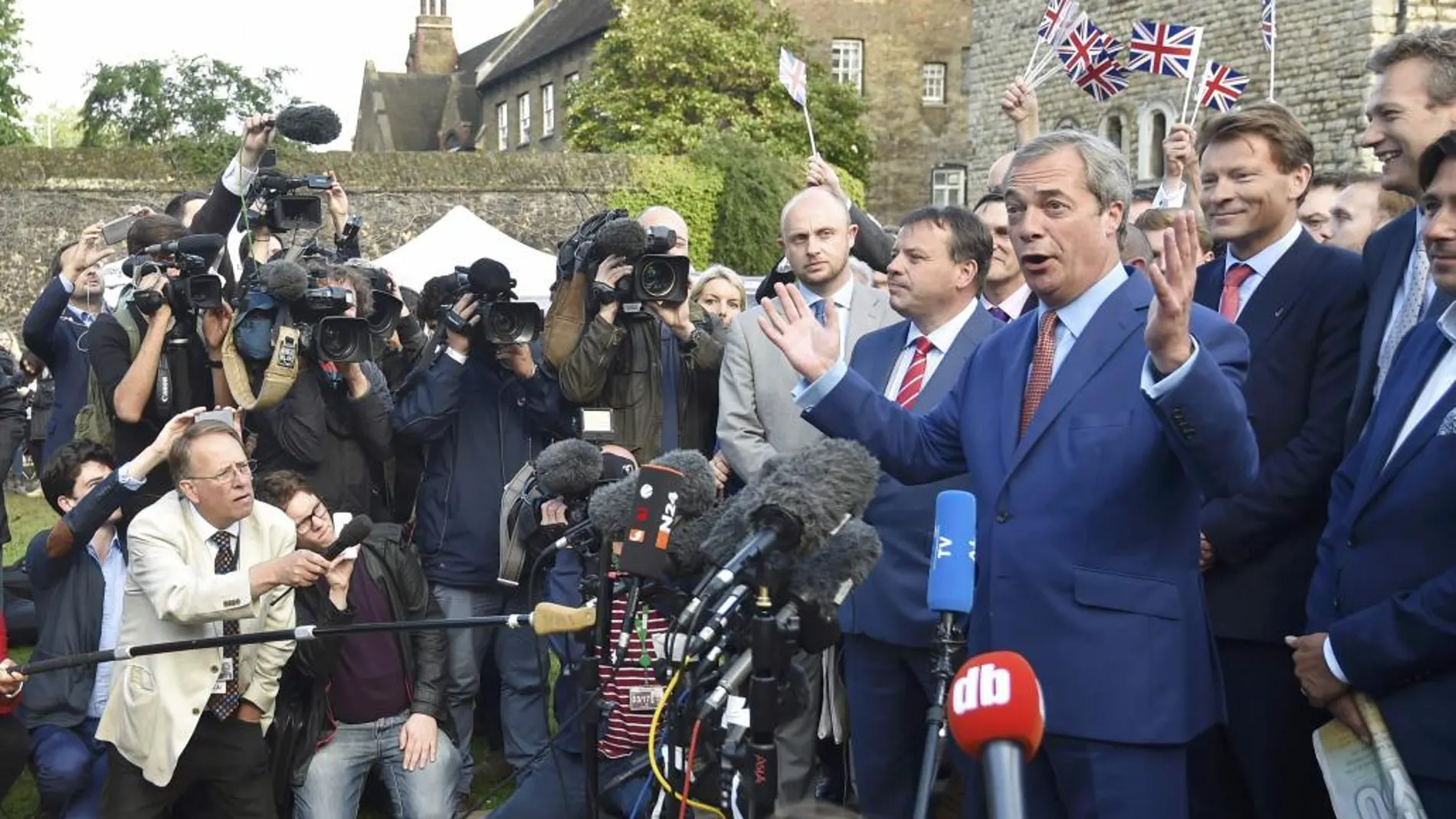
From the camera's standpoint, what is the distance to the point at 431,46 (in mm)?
63125

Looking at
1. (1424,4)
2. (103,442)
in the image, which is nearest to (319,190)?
(103,442)

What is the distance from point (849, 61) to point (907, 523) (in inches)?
1558

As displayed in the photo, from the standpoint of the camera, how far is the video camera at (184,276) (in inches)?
232

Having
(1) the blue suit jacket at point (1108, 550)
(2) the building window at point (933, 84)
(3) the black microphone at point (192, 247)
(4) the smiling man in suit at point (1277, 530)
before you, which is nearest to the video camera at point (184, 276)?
(3) the black microphone at point (192, 247)

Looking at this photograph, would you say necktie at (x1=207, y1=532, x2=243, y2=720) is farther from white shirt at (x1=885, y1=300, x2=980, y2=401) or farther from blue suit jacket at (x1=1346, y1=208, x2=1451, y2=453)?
blue suit jacket at (x1=1346, y1=208, x2=1451, y2=453)

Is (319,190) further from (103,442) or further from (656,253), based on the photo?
(656,253)

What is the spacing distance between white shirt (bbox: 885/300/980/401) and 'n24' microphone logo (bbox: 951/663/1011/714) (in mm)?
2598

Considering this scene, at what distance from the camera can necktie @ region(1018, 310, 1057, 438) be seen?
11.7 ft

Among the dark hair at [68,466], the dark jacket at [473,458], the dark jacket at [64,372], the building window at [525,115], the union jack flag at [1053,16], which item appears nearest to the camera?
the dark hair at [68,466]

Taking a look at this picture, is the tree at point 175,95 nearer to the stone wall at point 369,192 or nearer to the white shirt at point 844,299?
the stone wall at point 369,192

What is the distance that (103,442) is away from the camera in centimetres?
638

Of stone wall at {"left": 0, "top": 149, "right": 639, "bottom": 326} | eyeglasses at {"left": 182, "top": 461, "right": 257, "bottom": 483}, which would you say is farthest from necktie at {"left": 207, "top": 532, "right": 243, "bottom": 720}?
stone wall at {"left": 0, "top": 149, "right": 639, "bottom": 326}

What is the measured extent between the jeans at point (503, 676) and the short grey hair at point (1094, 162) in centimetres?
325

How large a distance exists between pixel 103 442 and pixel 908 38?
3923cm
